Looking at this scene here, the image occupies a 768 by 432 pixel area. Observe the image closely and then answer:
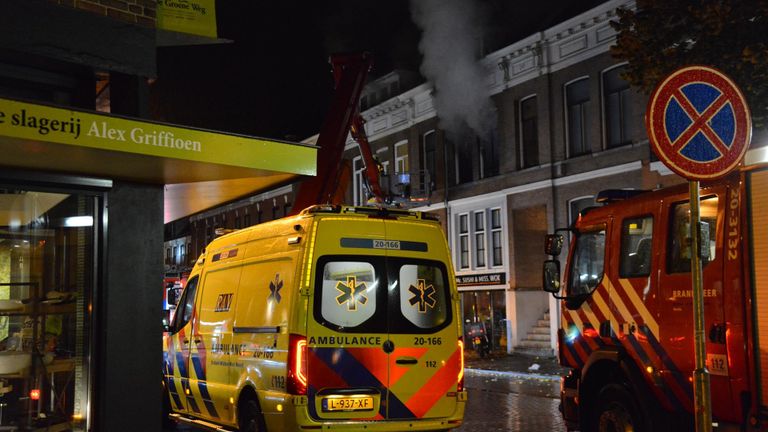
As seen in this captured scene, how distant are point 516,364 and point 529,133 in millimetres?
7822

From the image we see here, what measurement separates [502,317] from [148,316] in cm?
2213

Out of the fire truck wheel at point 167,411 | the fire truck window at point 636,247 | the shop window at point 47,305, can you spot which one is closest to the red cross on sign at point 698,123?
the fire truck window at point 636,247

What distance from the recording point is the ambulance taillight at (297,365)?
8164 mm

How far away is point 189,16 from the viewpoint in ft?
26.5

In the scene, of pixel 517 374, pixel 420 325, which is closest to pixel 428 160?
pixel 517 374

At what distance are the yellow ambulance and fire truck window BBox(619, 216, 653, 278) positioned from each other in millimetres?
1790

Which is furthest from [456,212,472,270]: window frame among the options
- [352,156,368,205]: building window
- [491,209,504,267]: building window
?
[352,156,368,205]: building window

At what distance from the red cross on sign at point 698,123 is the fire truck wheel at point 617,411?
3.01 metres

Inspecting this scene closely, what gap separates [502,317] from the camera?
28719 mm

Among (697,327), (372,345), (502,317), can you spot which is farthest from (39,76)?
(502,317)

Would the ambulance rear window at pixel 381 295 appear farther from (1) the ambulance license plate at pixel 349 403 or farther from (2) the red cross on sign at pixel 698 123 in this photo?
(2) the red cross on sign at pixel 698 123

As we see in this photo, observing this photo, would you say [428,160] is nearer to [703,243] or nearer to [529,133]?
[529,133]

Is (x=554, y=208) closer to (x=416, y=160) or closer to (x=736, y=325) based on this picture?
(x=416, y=160)

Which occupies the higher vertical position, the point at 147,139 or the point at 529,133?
the point at 529,133
